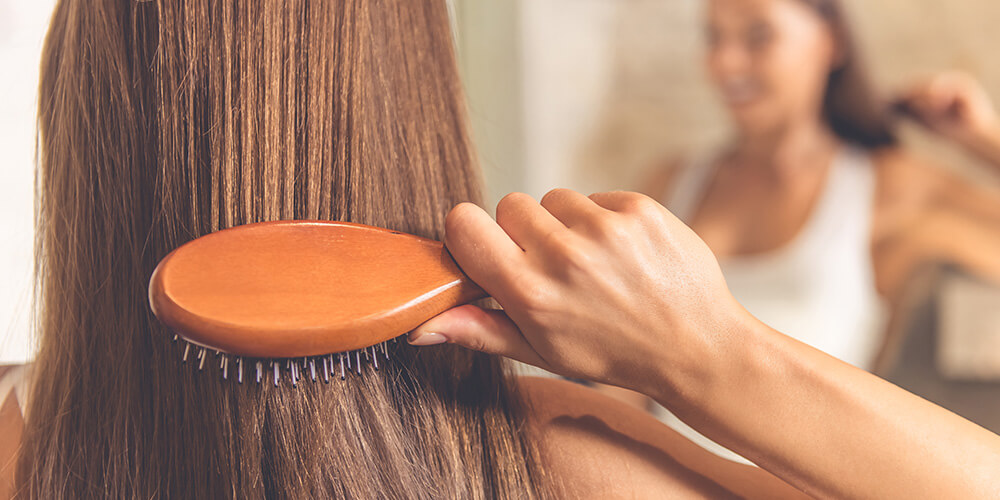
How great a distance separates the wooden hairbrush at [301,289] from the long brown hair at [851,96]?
98cm

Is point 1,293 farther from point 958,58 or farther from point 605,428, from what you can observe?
point 958,58

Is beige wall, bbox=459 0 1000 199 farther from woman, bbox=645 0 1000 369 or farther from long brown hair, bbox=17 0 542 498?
long brown hair, bbox=17 0 542 498

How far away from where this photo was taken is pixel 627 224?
189 mm

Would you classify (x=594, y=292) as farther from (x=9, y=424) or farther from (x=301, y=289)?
(x=9, y=424)

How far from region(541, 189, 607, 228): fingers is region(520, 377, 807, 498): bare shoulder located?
92 mm

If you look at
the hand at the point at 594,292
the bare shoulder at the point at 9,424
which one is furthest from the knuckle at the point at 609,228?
the bare shoulder at the point at 9,424

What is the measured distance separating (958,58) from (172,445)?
1100 mm

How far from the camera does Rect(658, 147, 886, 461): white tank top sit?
3.17 feet

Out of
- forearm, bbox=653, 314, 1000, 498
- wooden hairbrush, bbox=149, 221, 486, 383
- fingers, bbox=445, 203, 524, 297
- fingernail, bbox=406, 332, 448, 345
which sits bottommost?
forearm, bbox=653, 314, 1000, 498

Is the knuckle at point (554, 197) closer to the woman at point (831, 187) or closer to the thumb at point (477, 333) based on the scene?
the thumb at point (477, 333)

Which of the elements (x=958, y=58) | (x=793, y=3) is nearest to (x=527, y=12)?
(x=793, y=3)

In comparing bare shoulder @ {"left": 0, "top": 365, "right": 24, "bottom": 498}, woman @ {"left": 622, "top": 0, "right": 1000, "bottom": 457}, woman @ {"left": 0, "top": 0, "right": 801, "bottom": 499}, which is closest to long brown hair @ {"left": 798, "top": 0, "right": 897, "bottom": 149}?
woman @ {"left": 622, "top": 0, "right": 1000, "bottom": 457}

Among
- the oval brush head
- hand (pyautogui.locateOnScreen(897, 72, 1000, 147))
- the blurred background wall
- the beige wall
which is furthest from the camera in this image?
the beige wall

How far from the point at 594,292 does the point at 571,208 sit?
3 cm
